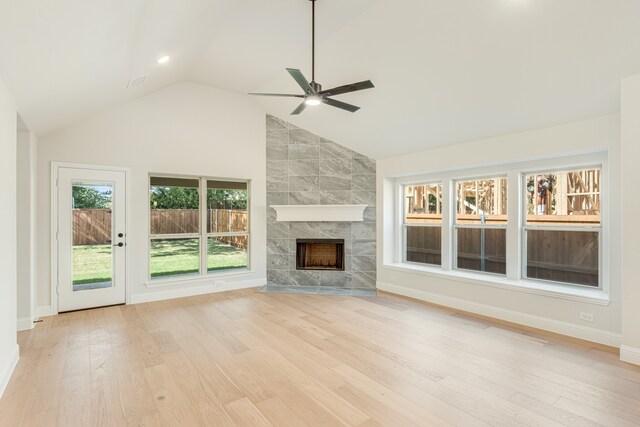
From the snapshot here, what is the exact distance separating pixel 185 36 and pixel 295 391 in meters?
3.68

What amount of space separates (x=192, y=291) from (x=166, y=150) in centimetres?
247

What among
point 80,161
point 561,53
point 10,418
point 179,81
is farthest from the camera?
point 179,81

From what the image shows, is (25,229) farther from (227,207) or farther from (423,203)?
(423,203)

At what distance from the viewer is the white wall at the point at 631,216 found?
3027 mm

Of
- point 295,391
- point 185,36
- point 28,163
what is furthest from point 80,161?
point 295,391

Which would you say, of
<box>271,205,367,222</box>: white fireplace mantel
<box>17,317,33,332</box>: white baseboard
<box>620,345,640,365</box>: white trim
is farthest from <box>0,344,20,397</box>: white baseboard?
<box>620,345,640,365</box>: white trim

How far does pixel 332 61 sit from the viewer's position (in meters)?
4.25

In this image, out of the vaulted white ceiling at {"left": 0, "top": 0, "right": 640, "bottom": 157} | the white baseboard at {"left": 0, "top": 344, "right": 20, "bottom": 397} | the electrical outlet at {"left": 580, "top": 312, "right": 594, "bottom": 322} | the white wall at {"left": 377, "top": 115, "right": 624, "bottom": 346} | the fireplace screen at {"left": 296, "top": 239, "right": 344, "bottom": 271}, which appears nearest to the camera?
the vaulted white ceiling at {"left": 0, "top": 0, "right": 640, "bottom": 157}

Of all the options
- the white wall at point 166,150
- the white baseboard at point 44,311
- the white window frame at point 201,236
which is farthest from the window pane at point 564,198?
the white baseboard at point 44,311

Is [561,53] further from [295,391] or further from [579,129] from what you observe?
[295,391]

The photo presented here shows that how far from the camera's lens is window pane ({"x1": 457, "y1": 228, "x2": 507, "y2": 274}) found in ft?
15.5

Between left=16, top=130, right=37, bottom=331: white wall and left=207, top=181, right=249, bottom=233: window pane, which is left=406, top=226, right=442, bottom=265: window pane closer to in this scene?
left=207, top=181, right=249, bottom=233: window pane

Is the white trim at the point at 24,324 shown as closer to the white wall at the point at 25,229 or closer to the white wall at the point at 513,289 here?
the white wall at the point at 25,229

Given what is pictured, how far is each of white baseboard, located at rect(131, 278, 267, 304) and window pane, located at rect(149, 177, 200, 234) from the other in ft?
3.31
